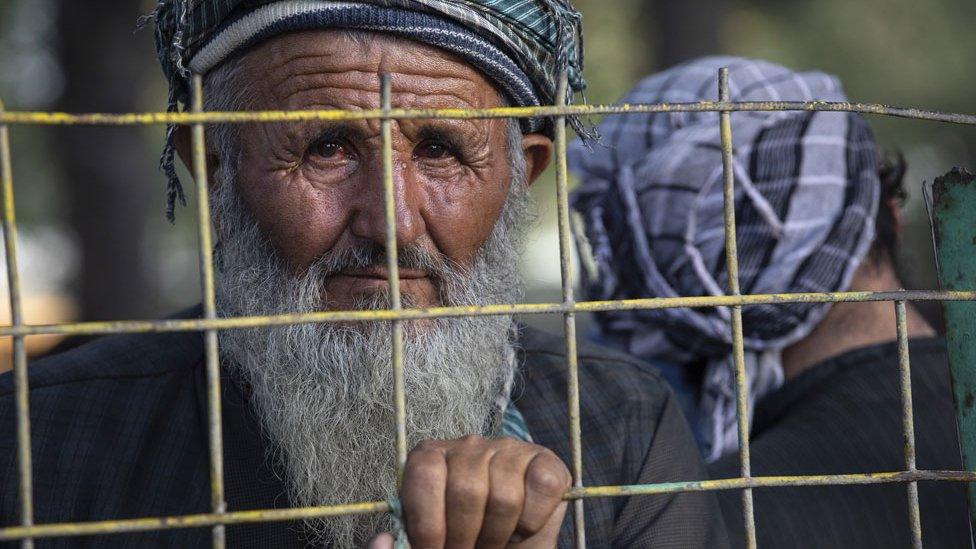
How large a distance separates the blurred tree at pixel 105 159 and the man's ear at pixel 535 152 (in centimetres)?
408

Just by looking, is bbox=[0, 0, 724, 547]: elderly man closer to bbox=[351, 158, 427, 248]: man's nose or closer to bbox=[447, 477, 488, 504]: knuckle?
bbox=[351, 158, 427, 248]: man's nose

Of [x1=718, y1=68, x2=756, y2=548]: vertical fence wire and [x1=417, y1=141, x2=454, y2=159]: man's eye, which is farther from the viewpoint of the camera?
[x1=417, y1=141, x2=454, y2=159]: man's eye

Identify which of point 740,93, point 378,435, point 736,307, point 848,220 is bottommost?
point 378,435

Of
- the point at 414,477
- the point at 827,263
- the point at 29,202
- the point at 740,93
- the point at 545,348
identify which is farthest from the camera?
the point at 29,202

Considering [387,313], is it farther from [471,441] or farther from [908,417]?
[908,417]

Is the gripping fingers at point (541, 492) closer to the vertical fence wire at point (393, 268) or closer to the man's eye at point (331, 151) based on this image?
the vertical fence wire at point (393, 268)

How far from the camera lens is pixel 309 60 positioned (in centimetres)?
187

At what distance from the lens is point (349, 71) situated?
1852mm

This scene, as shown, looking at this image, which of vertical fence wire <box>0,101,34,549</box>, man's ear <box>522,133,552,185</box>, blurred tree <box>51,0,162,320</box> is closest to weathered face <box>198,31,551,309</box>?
man's ear <box>522,133,552,185</box>

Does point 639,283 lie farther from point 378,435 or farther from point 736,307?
point 736,307

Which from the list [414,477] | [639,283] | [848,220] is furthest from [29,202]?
[414,477]

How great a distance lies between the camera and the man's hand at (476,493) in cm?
109

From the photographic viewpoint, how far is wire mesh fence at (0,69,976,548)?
1.00m

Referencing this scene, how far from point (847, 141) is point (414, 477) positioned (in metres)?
2.27
